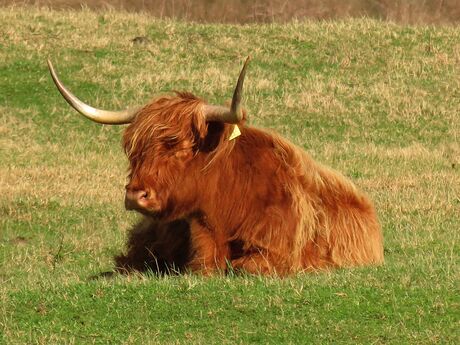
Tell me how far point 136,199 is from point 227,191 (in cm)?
76

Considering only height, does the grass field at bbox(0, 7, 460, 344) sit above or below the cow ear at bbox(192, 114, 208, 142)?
below

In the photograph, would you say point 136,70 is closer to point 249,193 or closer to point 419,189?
point 419,189

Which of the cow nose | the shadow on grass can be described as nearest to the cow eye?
the cow nose

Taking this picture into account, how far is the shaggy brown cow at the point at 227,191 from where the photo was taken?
8.70m

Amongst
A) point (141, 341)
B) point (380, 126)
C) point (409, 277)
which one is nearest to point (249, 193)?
point (409, 277)

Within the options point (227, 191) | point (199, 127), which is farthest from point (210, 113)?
point (227, 191)

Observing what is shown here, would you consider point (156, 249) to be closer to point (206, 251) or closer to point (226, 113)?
point (206, 251)

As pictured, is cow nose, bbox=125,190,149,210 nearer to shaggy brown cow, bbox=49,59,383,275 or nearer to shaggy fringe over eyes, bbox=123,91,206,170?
shaggy brown cow, bbox=49,59,383,275

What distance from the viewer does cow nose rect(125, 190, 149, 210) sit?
8.45 meters

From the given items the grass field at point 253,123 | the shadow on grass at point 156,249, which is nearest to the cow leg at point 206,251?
the shadow on grass at point 156,249

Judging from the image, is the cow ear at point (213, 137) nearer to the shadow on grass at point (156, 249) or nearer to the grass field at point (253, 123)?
the shadow on grass at point (156, 249)

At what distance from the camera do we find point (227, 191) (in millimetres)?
8898

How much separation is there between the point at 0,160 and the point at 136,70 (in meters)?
5.99

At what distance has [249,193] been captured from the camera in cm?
893
